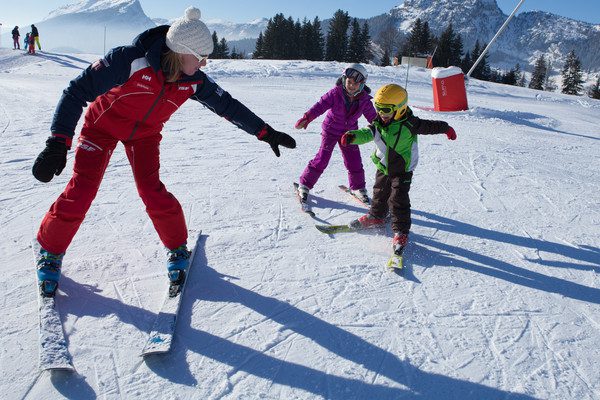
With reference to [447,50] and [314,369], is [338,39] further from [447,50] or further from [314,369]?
[314,369]

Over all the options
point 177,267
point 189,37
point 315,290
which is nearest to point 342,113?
point 315,290

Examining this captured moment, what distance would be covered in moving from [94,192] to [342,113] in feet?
7.95

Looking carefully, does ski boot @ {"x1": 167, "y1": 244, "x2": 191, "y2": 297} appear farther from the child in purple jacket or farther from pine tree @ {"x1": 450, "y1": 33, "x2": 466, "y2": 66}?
pine tree @ {"x1": 450, "y1": 33, "x2": 466, "y2": 66}

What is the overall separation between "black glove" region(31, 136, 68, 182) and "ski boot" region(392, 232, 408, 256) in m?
2.40

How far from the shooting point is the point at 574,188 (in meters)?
5.12

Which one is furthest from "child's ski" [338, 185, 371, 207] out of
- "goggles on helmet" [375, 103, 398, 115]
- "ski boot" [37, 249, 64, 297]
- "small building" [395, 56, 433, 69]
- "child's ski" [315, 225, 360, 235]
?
"small building" [395, 56, 433, 69]

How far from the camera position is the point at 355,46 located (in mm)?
43438

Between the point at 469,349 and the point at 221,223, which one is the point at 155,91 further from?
the point at 469,349

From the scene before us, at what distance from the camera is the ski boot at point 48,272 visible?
2.49 metres

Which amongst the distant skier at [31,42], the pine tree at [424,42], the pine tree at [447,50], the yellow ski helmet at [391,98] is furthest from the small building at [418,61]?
the pine tree at [424,42]

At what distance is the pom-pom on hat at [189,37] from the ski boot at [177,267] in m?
1.28

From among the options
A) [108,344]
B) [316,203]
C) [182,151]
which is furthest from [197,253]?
[182,151]

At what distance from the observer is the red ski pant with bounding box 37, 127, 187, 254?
241 centimetres

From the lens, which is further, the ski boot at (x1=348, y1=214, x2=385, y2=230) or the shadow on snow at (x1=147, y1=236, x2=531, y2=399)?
the ski boot at (x1=348, y1=214, x2=385, y2=230)
